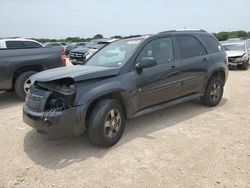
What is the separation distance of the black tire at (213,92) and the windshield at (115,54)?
7.39 ft

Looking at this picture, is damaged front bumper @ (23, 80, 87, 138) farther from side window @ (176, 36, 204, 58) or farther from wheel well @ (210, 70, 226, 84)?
wheel well @ (210, 70, 226, 84)

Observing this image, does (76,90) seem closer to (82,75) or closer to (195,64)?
(82,75)

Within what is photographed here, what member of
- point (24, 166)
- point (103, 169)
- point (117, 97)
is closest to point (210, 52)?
point (117, 97)

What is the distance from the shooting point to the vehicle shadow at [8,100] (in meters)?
6.63

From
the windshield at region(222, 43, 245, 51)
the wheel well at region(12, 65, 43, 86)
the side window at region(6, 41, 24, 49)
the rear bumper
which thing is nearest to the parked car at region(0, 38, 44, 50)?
the side window at region(6, 41, 24, 49)

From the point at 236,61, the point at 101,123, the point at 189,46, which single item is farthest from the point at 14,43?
the point at 236,61

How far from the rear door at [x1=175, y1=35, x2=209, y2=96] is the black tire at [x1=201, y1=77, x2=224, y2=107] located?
33 centimetres

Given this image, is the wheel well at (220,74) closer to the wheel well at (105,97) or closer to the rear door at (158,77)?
the rear door at (158,77)

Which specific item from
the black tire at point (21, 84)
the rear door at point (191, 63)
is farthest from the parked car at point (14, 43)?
the rear door at point (191, 63)

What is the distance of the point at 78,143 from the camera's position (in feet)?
13.5

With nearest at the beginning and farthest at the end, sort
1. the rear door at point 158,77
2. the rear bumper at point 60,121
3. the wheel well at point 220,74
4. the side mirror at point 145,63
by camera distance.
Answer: the rear bumper at point 60,121 → the side mirror at point 145,63 → the rear door at point 158,77 → the wheel well at point 220,74

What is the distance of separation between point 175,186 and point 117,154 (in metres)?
1.08

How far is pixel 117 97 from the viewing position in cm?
412

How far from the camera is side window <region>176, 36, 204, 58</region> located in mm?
5142
